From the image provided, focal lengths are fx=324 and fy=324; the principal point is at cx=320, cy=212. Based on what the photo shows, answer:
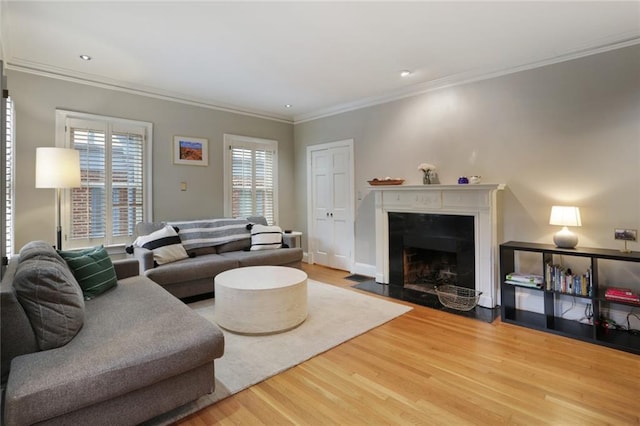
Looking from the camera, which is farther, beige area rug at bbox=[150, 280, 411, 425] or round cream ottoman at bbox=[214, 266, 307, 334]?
round cream ottoman at bbox=[214, 266, 307, 334]

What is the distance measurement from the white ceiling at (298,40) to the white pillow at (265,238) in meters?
1.97

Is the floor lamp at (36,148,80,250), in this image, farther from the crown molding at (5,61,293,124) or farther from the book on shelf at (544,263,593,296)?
the book on shelf at (544,263,593,296)

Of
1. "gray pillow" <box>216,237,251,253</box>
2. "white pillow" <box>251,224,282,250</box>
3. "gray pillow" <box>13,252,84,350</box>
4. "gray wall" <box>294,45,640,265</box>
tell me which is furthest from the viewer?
"white pillow" <box>251,224,282,250</box>

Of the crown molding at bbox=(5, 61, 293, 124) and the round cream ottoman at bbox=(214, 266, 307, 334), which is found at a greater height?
the crown molding at bbox=(5, 61, 293, 124)

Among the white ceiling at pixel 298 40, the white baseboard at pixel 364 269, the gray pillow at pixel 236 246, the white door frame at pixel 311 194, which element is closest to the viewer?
the white ceiling at pixel 298 40

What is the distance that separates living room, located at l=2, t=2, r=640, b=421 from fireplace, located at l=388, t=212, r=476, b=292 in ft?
1.48

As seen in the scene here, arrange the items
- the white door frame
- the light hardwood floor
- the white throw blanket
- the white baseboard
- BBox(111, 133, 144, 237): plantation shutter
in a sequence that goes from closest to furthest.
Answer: the light hardwood floor
BBox(111, 133, 144, 237): plantation shutter
the white throw blanket
the white baseboard
the white door frame

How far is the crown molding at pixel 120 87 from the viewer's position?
11.3 feet

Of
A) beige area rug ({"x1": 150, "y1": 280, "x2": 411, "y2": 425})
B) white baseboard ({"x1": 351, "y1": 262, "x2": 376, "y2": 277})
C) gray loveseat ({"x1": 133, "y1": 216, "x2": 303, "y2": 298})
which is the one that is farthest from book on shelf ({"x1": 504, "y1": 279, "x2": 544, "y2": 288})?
gray loveseat ({"x1": 133, "y1": 216, "x2": 303, "y2": 298})

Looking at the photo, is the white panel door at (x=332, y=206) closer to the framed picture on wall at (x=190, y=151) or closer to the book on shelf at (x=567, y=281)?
the framed picture on wall at (x=190, y=151)

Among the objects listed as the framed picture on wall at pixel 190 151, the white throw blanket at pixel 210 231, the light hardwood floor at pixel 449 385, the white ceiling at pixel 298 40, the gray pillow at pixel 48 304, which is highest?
the white ceiling at pixel 298 40

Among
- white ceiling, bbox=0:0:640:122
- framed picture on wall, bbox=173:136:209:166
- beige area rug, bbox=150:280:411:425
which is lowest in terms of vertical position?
beige area rug, bbox=150:280:411:425

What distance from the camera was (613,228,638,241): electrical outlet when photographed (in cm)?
285

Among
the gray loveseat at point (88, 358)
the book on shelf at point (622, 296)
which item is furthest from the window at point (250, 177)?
the book on shelf at point (622, 296)
